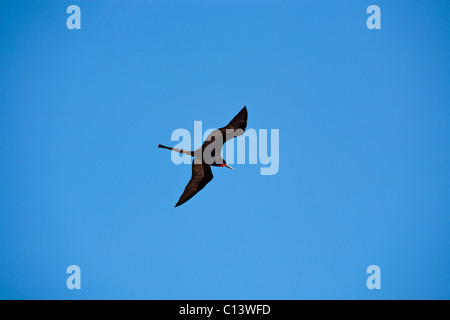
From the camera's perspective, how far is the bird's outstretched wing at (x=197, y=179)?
14930 millimetres

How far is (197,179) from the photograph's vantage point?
1507 centimetres

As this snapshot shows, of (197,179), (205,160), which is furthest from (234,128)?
(197,179)

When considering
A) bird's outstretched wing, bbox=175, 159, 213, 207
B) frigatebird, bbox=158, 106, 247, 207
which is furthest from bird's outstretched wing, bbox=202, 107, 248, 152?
bird's outstretched wing, bbox=175, 159, 213, 207

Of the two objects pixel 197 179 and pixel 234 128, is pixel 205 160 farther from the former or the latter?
pixel 234 128

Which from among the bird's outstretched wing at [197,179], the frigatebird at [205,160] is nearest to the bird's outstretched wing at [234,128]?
the frigatebird at [205,160]

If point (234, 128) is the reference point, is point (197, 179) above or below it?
below

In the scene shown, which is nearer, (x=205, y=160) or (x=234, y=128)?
(x=234, y=128)

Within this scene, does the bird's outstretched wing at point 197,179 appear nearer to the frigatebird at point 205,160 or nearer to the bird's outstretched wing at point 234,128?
the frigatebird at point 205,160

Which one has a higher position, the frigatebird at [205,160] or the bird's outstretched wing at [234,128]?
the bird's outstretched wing at [234,128]

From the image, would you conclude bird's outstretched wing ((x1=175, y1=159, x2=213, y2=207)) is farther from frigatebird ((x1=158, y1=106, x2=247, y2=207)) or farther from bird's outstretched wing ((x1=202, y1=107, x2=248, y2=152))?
bird's outstretched wing ((x1=202, y1=107, x2=248, y2=152))

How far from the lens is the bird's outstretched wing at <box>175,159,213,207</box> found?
14.9 metres

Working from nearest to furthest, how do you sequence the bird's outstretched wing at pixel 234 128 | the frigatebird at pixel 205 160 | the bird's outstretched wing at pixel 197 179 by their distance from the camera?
1. the bird's outstretched wing at pixel 234 128
2. the frigatebird at pixel 205 160
3. the bird's outstretched wing at pixel 197 179

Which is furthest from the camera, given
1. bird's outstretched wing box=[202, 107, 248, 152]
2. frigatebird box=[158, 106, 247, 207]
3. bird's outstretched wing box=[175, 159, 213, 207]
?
bird's outstretched wing box=[175, 159, 213, 207]

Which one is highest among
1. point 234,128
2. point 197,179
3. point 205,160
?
point 234,128
